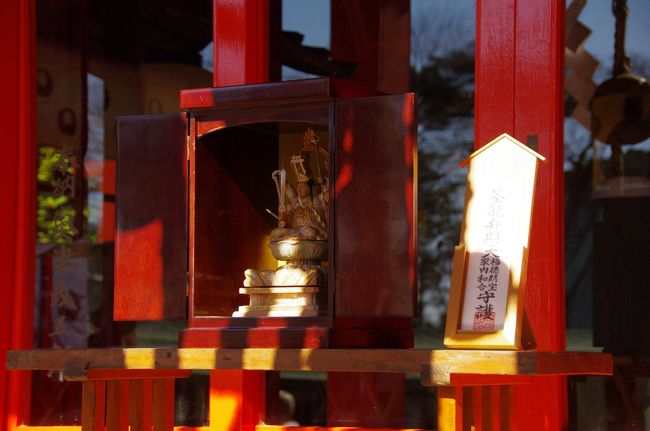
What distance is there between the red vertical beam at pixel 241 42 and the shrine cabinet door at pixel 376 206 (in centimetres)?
105

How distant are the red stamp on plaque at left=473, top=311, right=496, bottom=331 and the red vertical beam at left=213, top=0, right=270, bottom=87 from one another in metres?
1.74

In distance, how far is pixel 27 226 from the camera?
18.2 ft

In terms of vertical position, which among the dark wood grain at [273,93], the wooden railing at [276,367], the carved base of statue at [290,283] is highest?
the dark wood grain at [273,93]

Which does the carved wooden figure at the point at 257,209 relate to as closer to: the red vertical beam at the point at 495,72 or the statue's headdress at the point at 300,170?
the statue's headdress at the point at 300,170

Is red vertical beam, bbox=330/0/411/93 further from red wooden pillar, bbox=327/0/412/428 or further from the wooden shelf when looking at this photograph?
the wooden shelf

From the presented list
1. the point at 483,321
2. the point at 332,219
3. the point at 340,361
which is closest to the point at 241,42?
the point at 332,219

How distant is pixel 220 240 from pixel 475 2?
4.74ft

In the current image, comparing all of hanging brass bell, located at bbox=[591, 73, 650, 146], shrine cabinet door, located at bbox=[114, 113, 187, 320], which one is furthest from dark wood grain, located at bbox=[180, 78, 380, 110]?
hanging brass bell, located at bbox=[591, 73, 650, 146]

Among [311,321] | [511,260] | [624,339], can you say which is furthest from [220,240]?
[624,339]

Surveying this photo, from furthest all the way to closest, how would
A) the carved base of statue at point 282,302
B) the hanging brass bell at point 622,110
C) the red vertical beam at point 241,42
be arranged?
1. the red vertical beam at point 241,42
2. the hanging brass bell at point 622,110
3. the carved base of statue at point 282,302

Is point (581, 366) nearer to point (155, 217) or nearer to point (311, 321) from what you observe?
point (311, 321)

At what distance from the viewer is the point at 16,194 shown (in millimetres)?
5574

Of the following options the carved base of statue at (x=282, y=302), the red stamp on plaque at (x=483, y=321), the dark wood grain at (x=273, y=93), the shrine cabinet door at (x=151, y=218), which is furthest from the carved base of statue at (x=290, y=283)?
the red stamp on plaque at (x=483, y=321)

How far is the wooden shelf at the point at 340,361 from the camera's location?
11.7ft
